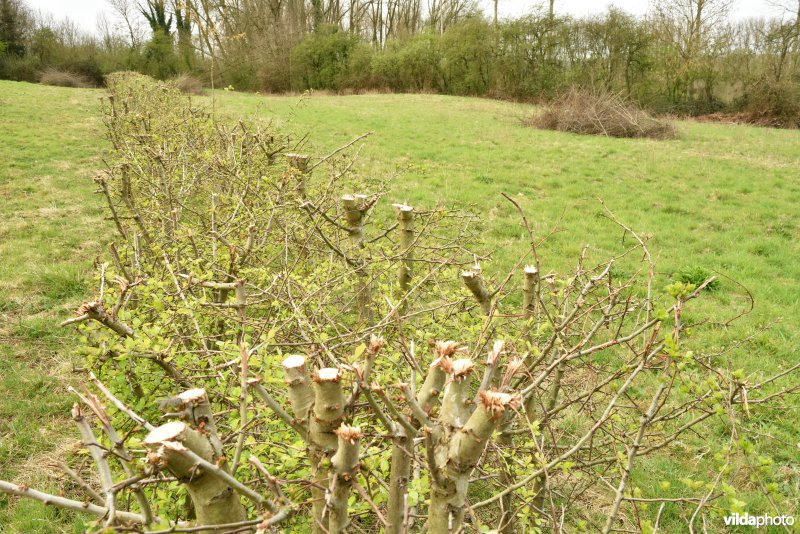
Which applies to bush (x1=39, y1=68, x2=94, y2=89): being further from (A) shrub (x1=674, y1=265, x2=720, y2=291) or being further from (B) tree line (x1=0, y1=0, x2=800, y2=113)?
(A) shrub (x1=674, y1=265, x2=720, y2=291)

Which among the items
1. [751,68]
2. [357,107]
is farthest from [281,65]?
[751,68]

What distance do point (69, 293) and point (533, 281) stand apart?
5241 mm

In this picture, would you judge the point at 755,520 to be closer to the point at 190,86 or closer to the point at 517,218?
the point at 517,218

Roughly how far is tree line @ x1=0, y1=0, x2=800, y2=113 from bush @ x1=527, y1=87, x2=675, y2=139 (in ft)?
15.2

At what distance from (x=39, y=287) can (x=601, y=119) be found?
51.8ft

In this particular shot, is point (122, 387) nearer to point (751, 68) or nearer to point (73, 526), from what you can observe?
point (73, 526)

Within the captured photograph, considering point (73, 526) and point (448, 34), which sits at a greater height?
point (448, 34)

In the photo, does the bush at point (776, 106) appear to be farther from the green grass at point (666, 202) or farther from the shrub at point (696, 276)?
the shrub at point (696, 276)

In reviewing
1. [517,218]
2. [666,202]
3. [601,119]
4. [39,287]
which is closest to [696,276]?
[517,218]

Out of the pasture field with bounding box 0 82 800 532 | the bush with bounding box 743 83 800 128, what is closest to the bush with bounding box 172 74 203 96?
the pasture field with bounding box 0 82 800 532

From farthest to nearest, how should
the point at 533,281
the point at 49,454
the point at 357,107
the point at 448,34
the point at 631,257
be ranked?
the point at 448,34 < the point at 357,107 < the point at 631,257 < the point at 49,454 < the point at 533,281

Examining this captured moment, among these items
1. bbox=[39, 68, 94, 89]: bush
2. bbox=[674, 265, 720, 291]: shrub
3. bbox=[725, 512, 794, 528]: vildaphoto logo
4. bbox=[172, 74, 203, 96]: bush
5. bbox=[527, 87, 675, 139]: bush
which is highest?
bbox=[39, 68, 94, 89]: bush

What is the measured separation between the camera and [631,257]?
6605mm

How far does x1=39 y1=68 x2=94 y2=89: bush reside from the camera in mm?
28688
